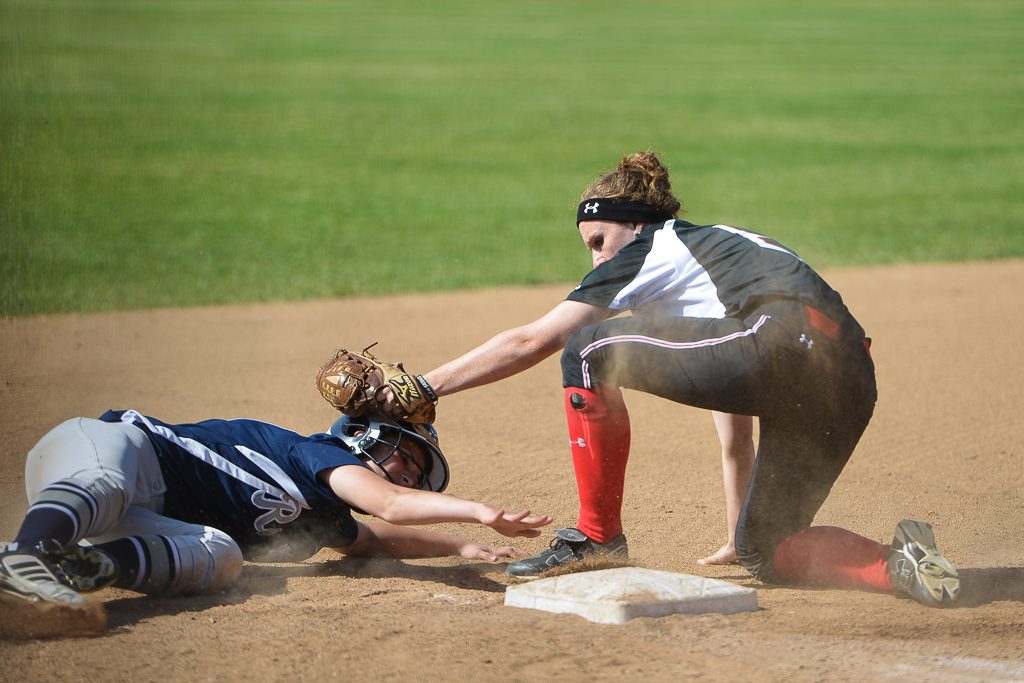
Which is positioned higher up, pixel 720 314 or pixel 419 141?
pixel 419 141

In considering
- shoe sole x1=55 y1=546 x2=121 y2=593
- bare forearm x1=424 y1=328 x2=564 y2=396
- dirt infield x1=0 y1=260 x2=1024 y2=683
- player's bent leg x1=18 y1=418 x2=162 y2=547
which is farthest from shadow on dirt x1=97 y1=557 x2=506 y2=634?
bare forearm x1=424 y1=328 x2=564 y2=396

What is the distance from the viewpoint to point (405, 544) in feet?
10.4

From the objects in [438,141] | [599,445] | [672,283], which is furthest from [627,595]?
[438,141]

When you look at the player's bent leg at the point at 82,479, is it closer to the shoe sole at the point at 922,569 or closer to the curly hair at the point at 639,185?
the curly hair at the point at 639,185

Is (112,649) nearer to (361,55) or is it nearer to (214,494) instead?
(214,494)

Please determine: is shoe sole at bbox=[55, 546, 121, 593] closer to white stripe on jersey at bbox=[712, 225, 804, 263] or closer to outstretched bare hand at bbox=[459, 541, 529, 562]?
outstretched bare hand at bbox=[459, 541, 529, 562]

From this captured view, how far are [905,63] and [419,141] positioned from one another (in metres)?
13.5

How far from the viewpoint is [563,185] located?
13664 millimetres

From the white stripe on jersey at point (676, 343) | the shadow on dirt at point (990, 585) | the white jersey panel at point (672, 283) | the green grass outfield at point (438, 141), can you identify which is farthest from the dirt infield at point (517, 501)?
the green grass outfield at point (438, 141)

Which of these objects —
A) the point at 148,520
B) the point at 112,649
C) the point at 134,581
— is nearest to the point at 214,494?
the point at 148,520

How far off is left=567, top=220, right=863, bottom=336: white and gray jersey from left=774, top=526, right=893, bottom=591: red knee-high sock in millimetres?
614

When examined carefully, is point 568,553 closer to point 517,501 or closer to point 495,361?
point 495,361

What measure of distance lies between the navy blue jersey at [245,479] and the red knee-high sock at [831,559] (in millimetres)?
1292

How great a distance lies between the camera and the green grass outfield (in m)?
9.02
